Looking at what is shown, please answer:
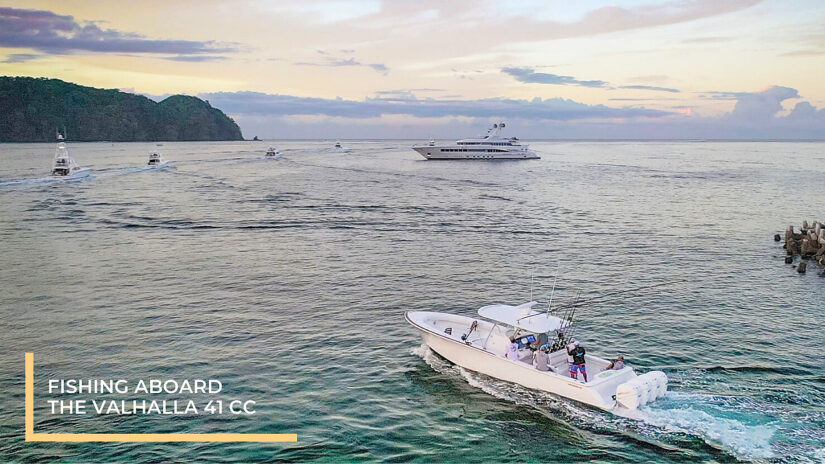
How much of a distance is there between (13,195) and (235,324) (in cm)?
6954

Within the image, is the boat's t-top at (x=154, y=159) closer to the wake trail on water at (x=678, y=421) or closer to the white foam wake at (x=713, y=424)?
the wake trail on water at (x=678, y=421)

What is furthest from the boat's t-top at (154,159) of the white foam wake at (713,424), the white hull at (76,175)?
the white foam wake at (713,424)

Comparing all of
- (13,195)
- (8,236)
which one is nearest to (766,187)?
(8,236)

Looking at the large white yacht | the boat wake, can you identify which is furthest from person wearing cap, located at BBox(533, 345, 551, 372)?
the large white yacht

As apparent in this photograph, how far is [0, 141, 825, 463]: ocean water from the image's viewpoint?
1983 cm

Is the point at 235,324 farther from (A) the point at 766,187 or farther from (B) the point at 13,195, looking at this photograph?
(A) the point at 766,187

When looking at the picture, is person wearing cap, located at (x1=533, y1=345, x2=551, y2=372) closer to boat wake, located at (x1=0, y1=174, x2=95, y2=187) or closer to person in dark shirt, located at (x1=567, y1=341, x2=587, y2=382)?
person in dark shirt, located at (x1=567, y1=341, x2=587, y2=382)

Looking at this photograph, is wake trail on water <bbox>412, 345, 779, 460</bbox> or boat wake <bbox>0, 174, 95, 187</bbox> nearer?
wake trail on water <bbox>412, 345, 779, 460</bbox>

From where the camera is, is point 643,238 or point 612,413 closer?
point 612,413

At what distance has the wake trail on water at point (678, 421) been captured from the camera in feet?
Answer: 63.4

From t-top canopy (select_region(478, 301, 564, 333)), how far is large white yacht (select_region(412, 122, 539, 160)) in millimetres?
144368

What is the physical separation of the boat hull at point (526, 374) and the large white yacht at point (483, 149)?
14413 centimetres

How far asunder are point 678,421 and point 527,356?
231 inches

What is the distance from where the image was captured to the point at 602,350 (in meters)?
27.5
